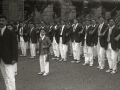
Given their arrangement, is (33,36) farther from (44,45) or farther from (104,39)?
(104,39)

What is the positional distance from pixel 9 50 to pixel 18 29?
408 inches

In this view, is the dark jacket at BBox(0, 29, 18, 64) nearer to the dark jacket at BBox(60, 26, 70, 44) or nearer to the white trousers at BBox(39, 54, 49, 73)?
the white trousers at BBox(39, 54, 49, 73)

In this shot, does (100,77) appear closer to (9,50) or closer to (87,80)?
(87,80)

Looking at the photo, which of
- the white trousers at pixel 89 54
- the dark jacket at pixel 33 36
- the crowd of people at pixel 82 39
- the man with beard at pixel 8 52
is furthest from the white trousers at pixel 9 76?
the dark jacket at pixel 33 36

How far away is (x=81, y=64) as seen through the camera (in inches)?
511

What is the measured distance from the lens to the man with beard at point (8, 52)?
7043 mm

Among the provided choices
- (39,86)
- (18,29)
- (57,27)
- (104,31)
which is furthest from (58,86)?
(18,29)

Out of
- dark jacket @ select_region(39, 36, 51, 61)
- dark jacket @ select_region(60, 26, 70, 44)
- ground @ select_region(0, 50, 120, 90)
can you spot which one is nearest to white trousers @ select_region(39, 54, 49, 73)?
dark jacket @ select_region(39, 36, 51, 61)

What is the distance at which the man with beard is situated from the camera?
704 centimetres

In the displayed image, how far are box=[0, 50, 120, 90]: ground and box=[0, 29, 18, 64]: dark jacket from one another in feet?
5.45

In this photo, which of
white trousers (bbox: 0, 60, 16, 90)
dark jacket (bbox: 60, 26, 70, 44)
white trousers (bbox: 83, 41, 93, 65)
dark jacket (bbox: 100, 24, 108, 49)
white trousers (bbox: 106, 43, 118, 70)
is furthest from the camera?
dark jacket (bbox: 60, 26, 70, 44)

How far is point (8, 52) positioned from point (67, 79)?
3.21 metres

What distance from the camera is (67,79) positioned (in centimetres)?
958

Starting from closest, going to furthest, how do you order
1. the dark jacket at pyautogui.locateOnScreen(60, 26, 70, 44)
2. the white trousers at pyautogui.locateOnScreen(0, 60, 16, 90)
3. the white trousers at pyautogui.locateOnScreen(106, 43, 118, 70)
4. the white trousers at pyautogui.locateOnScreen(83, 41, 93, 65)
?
the white trousers at pyautogui.locateOnScreen(0, 60, 16, 90) → the white trousers at pyautogui.locateOnScreen(106, 43, 118, 70) → the white trousers at pyautogui.locateOnScreen(83, 41, 93, 65) → the dark jacket at pyautogui.locateOnScreen(60, 26, 70, 44)
